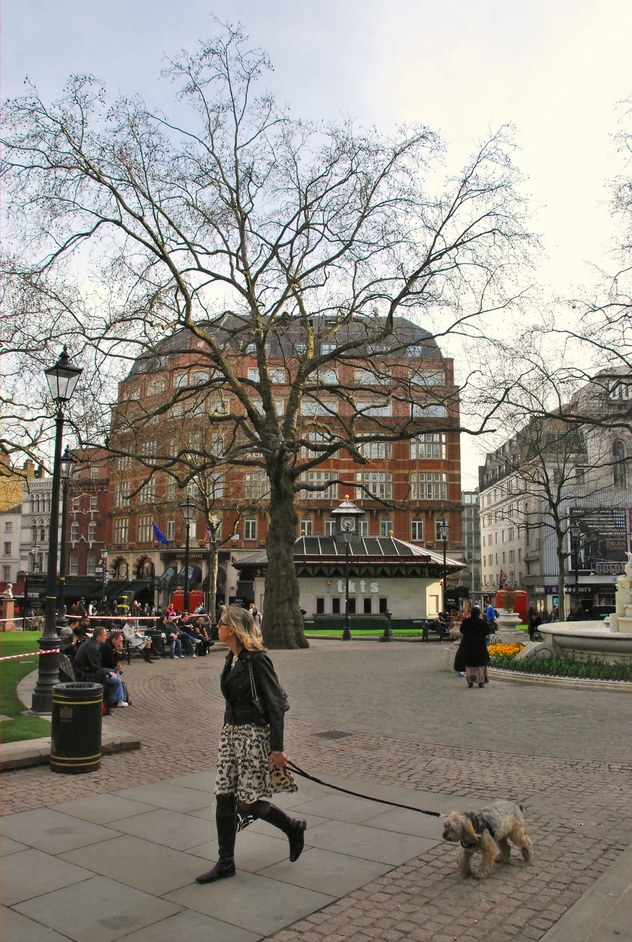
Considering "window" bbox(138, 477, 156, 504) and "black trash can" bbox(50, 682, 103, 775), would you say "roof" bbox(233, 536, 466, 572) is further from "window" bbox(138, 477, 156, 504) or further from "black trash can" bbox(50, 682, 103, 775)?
"black trash can" bbox(50, 682, 103, 775)

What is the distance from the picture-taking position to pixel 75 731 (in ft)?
26.5

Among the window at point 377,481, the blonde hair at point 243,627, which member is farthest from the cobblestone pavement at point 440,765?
the window at point 377,481

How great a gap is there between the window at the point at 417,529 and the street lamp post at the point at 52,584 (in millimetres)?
55979

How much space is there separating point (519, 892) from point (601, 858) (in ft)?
3.16

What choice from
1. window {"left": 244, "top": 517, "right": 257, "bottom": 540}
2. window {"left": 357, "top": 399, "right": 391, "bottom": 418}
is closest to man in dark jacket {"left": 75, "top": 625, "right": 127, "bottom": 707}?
window {"left": 357, "top": 399, "right": 391, "bottom": 418}

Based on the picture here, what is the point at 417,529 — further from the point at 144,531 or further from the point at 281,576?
the point at 281,576

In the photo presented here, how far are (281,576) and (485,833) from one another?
20.5m

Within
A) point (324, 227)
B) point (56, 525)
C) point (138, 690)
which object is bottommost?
point (138, 690)

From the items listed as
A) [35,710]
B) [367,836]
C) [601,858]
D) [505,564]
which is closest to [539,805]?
[601,858]

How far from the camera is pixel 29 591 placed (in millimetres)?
47750

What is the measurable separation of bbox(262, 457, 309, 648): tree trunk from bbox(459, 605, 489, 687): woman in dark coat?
10669mm

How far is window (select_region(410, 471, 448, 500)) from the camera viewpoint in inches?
2608

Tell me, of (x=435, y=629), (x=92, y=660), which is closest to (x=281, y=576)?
(x=435, y=629)

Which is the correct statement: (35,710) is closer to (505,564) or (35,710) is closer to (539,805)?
(539,805)
